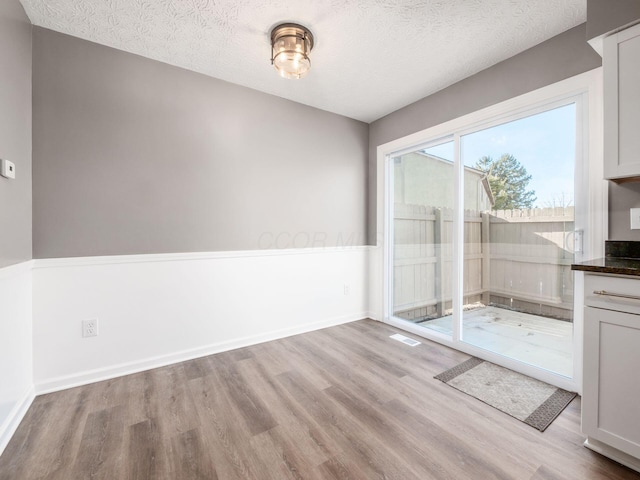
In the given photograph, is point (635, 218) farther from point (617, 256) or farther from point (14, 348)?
point (14, 348)

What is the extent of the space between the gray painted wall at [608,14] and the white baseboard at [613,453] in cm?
220

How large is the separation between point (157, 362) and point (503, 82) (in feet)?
12.1

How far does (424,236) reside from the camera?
3.18 meters

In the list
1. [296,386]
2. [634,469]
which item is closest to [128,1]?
[296,386]

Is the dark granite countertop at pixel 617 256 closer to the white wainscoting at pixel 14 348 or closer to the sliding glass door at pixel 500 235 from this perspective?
the sliding glass door at pixel 500 235

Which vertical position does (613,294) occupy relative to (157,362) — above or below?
above

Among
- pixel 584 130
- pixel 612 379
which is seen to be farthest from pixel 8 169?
pixel 584 130

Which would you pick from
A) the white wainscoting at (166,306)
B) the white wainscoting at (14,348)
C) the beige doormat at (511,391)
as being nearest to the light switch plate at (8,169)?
the white wainscoting at (14,348)

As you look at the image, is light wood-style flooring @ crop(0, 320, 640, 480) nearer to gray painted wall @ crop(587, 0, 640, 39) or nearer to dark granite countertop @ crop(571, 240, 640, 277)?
dark granite countertop @ crop(571, 240, 640, 277)

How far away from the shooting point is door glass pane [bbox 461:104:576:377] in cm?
208

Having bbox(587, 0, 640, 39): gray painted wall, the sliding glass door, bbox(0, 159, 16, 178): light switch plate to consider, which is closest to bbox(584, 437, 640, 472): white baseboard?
the sliding glass door

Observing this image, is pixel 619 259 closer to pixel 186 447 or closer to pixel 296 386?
pixel 296 386

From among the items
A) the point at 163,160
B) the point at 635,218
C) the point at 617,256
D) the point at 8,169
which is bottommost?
the point at 617,256

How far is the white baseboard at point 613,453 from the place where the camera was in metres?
1.33
